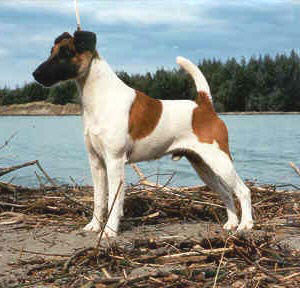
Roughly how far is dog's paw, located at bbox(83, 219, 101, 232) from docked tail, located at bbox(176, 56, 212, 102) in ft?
6.30

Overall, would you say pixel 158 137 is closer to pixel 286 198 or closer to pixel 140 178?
pixel 140 178

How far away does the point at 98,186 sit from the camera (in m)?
5.56

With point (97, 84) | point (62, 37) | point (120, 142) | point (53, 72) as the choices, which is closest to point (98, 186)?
point (120, 142)

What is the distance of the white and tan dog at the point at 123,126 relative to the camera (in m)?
5.05

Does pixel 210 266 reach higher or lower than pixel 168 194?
higher

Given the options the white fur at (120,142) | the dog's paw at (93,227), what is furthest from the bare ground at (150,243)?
the white fur at (120,142)

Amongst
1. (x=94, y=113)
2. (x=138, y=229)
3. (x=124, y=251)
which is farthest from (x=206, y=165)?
(x=124, y=251)

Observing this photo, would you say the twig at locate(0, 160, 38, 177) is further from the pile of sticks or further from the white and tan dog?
the white and tan dog

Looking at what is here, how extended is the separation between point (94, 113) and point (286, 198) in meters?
3.31

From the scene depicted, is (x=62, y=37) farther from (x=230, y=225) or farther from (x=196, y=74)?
(x=230, y=225)

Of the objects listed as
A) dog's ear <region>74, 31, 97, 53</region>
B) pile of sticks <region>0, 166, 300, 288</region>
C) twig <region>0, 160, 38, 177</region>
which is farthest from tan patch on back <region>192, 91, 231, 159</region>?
twig <region>0, 160, 38, 177</region>

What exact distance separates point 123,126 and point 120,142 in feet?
0.56

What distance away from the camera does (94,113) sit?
A: 5219 millimetres

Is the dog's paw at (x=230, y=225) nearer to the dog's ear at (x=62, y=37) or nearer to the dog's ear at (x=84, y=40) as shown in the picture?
the dog's ear at (x=84, y=40)
